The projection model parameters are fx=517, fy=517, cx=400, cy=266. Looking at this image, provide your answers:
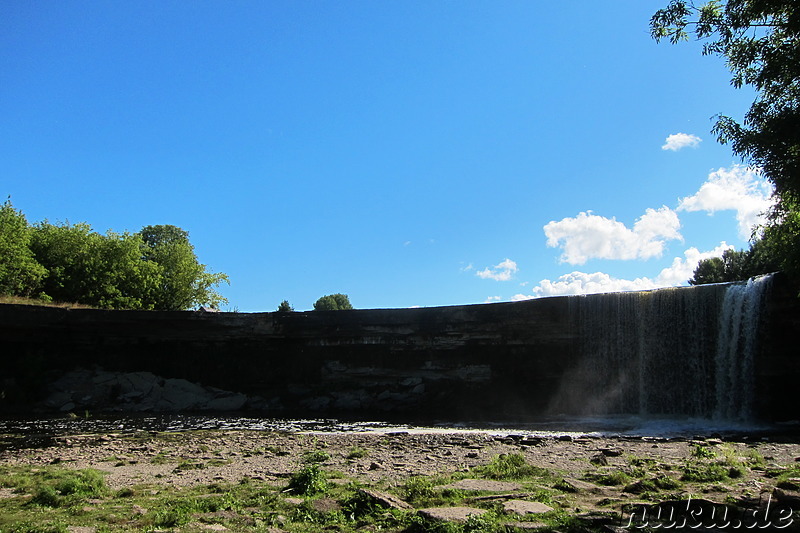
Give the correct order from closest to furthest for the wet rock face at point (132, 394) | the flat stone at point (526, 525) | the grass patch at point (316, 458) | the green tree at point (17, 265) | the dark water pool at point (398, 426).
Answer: the flat stone at point (526, 525)
the grass patch at point (316, 458)
the dark water pool at point (398, 426)
the wet rock face at point (132, 394)
the green tree at point (17, 265)

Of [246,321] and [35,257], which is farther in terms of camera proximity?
[35,257]

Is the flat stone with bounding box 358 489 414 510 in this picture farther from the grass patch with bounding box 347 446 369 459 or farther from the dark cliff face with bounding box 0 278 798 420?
the dark cliff face with bounding box 0 278 798 420

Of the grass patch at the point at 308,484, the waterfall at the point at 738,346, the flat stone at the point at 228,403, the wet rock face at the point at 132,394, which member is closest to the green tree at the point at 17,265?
the wet rock face at the point at 132,394

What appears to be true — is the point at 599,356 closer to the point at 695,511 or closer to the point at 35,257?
the point at 695,511

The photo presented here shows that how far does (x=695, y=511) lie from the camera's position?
18.2ft

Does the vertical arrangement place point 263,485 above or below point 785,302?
below

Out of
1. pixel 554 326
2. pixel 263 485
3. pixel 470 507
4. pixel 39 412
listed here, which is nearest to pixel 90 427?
pixel 39 412

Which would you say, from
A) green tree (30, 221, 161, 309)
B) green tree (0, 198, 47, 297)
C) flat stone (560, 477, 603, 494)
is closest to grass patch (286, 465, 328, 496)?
flat stone (560, 477, 603, 494)

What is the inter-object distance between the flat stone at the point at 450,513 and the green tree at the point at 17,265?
43864 mm

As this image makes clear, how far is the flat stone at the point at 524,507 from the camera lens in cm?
594

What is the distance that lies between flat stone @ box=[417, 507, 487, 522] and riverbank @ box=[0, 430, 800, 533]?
0.04 m

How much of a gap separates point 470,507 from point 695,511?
244cm

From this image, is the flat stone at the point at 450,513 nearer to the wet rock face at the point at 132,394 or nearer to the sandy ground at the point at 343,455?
the sandy ground at the point at 343,455

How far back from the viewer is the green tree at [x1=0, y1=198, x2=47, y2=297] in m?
39.2
